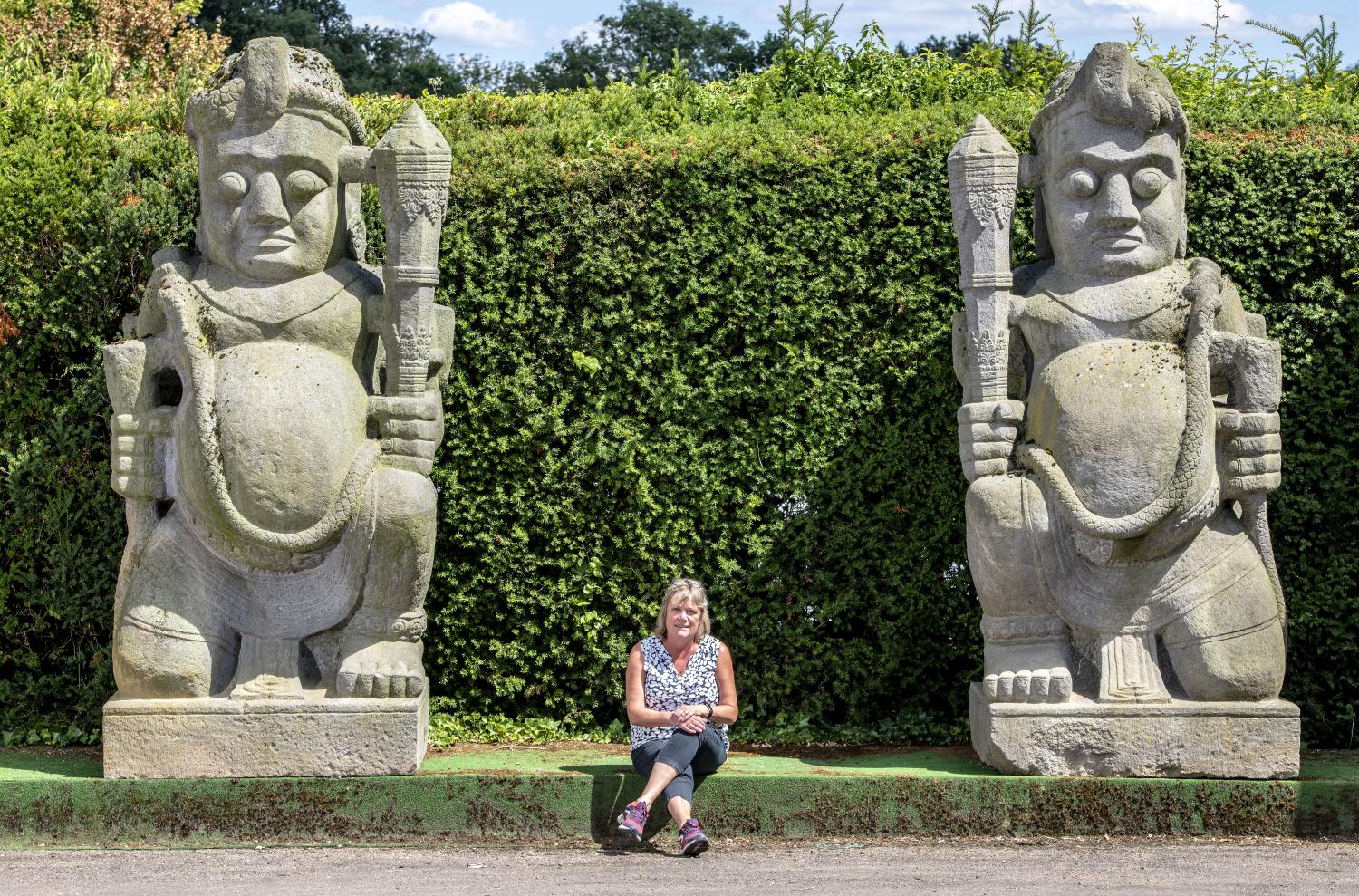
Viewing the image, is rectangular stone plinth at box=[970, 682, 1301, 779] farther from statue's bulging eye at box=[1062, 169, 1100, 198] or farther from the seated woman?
statue's bulging eye at box=[1062, 169, 1100, 198]

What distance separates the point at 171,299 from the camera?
18.6ft

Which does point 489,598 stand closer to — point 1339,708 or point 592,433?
point 592,433

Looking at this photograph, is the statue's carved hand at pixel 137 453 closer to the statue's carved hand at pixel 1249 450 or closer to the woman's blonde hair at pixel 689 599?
the woman's blonde hair at pixel 689 599

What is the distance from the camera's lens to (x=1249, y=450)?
570cm

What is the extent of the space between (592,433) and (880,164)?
174 centimetres

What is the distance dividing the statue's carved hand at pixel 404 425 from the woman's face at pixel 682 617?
1.13 m


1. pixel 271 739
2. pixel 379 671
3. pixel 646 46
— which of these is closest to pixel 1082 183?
pixel 379 671

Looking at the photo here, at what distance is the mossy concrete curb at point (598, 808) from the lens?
5.40 metres

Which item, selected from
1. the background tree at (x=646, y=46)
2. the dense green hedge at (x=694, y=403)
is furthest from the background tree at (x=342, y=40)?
the dense green hedge at (x=694, y=403)

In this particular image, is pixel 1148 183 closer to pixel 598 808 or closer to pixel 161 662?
pixel 598 808

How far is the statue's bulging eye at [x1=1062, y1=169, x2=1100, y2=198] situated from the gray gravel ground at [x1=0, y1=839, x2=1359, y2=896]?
238cm

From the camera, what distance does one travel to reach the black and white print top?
5441mm

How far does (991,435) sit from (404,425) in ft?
7.24

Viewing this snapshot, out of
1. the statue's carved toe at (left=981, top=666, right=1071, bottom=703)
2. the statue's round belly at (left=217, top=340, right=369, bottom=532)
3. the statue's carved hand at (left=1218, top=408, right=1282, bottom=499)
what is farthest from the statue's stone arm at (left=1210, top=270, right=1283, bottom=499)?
the statue's round belly at (left=217, top=340, right=369, bottom=532)
